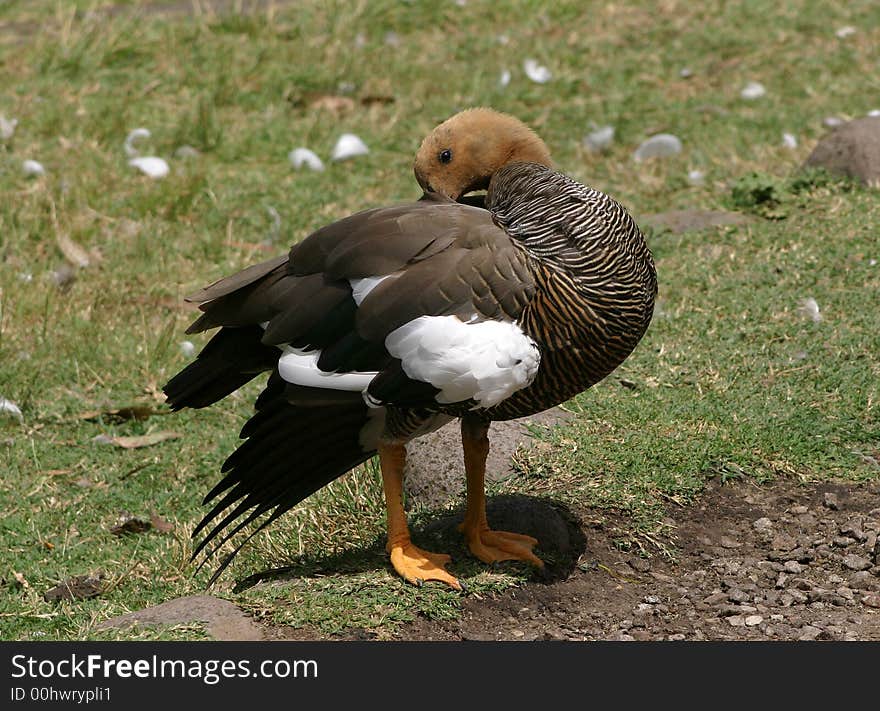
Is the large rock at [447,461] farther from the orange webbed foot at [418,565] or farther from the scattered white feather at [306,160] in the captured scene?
the scattered white feather at [306,160]

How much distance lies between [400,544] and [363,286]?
2.53ft

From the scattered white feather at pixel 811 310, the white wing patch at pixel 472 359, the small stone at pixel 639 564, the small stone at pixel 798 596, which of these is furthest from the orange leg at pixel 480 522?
the scattered white feather at pixel 811 310

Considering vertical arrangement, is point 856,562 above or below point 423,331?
below

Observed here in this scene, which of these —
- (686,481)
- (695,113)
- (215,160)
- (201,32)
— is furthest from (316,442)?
(201,32)

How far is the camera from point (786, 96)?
303 inches

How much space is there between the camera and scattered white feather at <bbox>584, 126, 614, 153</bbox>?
7355mm

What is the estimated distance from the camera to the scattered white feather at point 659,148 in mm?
7109

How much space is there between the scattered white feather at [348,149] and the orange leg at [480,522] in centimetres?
386

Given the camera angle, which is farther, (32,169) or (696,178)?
(32,169)

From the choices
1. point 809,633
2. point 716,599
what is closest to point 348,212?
point 716,599

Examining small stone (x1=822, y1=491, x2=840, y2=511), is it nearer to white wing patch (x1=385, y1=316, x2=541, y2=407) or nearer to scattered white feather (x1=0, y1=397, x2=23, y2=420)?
white wing patch (x1=385, y1=316, x2=541, y2=407)

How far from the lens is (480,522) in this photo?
3.83 meters

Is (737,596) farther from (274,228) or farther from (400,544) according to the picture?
(274,228)

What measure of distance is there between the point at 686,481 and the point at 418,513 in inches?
35.0
